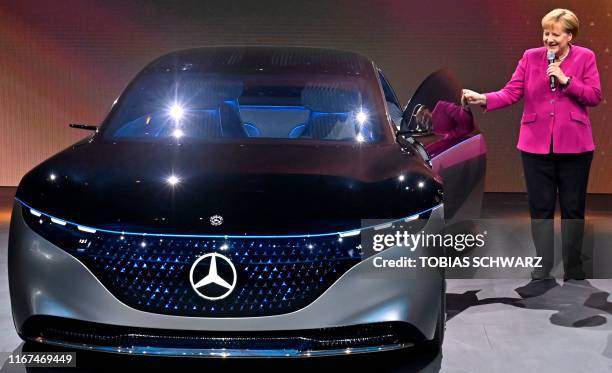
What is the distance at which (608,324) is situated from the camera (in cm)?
348

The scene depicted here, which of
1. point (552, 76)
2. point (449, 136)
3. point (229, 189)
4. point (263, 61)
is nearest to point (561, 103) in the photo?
point (552, 76)

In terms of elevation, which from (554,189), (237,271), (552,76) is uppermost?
(552,76)

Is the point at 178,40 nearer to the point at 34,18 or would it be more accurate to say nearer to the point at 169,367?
the point at 34,18

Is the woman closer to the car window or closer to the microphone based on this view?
the microphone

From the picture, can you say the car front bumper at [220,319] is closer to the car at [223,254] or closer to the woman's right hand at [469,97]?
the car at [223,254]

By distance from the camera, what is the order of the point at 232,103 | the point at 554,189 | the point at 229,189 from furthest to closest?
the point at 554,189
the point at 232,103
the point at 229,189

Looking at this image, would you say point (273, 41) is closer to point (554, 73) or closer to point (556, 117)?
point (556, 117)

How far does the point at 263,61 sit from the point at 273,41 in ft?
16.6

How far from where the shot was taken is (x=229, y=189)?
2434mm

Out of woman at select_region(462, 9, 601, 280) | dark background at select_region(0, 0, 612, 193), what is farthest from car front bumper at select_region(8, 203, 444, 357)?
dark background at select_region(0, 0, 612, 193)

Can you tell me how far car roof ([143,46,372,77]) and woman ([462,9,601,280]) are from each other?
0.73 m

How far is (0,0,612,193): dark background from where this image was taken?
335 inches

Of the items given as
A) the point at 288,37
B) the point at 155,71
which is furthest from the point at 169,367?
the point at 288,37

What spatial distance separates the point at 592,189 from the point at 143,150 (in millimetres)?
6991
